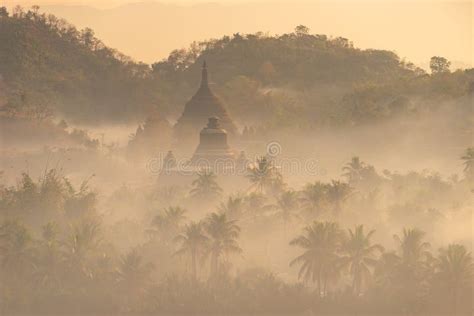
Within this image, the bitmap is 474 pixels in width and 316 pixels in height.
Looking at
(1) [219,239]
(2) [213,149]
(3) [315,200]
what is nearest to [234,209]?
(3) [315,200]

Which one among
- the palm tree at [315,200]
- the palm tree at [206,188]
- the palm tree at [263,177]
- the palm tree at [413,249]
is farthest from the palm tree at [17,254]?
the palm tree at [413,249]

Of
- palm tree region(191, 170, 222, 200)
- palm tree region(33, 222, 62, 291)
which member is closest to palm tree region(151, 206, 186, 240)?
palm tree region(33, 222, 62, 291)

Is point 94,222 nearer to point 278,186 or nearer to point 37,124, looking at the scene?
point 278,186

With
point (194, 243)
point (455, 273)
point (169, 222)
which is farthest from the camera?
point (169, 222)

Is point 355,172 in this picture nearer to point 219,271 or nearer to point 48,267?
point 219,271

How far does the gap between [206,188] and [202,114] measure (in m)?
35.9

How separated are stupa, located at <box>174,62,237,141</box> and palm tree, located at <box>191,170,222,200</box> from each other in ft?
108

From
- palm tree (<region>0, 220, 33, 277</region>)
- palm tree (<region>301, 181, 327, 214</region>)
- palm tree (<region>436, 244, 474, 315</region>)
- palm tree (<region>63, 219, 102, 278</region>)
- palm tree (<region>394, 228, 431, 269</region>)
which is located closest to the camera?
palm tree (<region>436, 244, 474, 315</region>)

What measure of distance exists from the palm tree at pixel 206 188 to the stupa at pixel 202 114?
33063 mm

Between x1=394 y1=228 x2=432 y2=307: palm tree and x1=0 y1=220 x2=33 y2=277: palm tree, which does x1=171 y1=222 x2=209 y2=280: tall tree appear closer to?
x1=0 y1=220 x2=33 y2=277: palm tree

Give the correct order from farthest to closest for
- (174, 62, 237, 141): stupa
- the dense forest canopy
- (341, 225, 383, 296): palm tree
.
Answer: (174, 62, 237, 141): stupa, (341, 225, 383, 296): palm tree, the dense forest canopy

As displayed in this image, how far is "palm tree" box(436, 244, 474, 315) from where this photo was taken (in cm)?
8812

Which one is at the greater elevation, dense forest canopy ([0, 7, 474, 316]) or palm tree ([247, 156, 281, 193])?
palm tree ([247, 156, 281, 193])

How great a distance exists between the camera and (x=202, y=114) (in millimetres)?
145000
